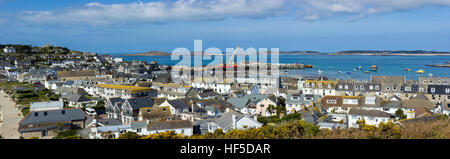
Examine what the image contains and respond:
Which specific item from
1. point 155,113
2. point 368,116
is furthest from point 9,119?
point 368,116

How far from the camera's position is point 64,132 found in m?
22.7

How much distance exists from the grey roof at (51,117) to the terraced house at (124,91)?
12.5 metres

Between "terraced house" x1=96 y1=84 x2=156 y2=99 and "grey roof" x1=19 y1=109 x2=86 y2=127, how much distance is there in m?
12.5

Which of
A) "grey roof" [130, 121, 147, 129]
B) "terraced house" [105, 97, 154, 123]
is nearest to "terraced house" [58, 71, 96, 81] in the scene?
"terraced house" [105, 97, 154, 123]

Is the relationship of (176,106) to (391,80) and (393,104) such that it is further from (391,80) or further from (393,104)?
(391,80)

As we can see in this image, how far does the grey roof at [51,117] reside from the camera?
24.2m

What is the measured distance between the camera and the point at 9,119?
29.4 m

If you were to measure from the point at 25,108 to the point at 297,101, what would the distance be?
90.0 ft

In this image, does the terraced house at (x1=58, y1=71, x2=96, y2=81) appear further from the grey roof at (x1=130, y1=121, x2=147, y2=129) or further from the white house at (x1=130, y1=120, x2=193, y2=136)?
the white house at (x1=130, y1=120, x2=193, y2=136)

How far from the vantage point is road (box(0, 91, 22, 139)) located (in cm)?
2384

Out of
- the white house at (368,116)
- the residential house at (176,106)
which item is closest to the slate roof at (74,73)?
the residential house at (176,106)

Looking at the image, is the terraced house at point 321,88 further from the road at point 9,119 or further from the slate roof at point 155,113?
the road at point 9,119

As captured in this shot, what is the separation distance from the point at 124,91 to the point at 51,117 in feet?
53.9
